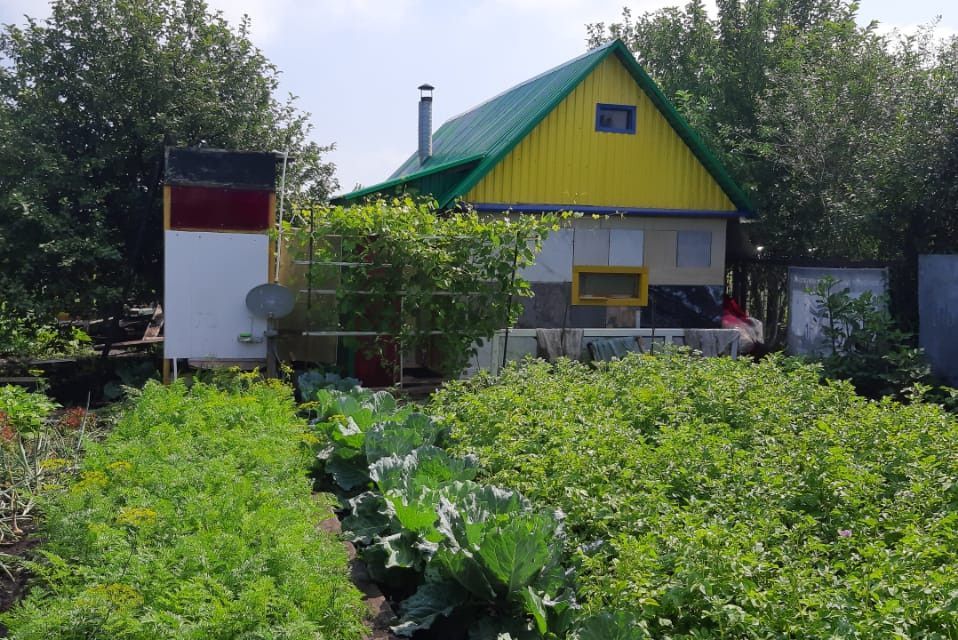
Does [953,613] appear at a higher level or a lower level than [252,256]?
lower

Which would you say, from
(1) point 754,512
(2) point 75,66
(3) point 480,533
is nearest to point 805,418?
(1) point 754,512

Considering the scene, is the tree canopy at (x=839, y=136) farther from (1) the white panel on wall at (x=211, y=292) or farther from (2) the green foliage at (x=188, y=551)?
(2) the green foliage at (x=188, y=551)

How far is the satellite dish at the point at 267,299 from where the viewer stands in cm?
921

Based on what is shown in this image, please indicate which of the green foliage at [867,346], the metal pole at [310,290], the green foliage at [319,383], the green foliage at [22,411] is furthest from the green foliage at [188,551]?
the green foliage at [867,346]

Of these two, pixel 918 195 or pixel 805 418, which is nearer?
pixel 805 418

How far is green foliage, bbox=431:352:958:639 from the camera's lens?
11.1 feet

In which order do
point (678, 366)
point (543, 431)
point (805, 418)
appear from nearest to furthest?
point (543, 431) → point (805, 418) → point (678, 366)

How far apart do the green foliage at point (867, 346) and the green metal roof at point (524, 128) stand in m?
2.04

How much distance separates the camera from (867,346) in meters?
11.4

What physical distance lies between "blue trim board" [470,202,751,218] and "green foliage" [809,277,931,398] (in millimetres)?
1762

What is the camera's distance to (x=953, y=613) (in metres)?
3.16

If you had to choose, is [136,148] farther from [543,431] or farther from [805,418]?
[805,418]

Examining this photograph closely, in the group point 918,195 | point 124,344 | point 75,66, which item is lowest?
point 124,344

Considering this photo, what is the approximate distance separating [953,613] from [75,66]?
12.2 m
